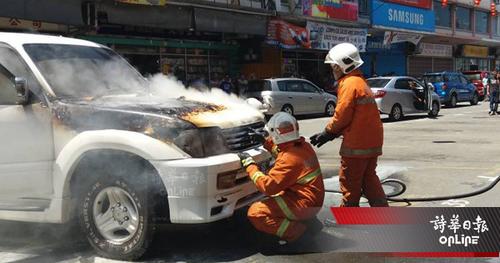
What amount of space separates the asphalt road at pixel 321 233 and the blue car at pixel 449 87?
1438 centimetres

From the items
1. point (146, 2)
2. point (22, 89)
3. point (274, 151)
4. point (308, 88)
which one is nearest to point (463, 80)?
point (308, 88)

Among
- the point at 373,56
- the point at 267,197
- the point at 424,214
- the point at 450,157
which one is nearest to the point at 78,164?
the point at 267,197

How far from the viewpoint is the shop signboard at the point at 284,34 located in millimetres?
23109

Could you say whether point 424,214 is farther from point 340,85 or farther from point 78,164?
point 78,164

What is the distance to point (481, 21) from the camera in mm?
46375

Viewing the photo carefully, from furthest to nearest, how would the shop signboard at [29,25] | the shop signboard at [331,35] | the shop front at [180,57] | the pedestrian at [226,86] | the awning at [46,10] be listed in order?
the shop signboard at [331,35] < the pedestrian at [226,86] < the shop front at [180,57] < the shop signboard at [29,25] < the awning at [46,10]

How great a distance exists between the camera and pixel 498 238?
3924mm

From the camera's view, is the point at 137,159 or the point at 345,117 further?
the point at 345,117

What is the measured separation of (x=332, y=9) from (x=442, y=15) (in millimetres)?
17187

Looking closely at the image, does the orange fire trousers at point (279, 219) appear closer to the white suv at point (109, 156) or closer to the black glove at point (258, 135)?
the white suv at point (109, 156)

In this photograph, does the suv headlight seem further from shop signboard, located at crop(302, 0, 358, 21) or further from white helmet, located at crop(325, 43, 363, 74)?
shop signboard, located at crop(302, 0, 358, 21)

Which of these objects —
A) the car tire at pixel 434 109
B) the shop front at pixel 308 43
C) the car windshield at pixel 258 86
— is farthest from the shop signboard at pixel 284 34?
the car tire at pixel 434 109

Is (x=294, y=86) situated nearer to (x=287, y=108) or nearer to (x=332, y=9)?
(x=287, y=108)

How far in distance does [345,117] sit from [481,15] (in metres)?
45.8
